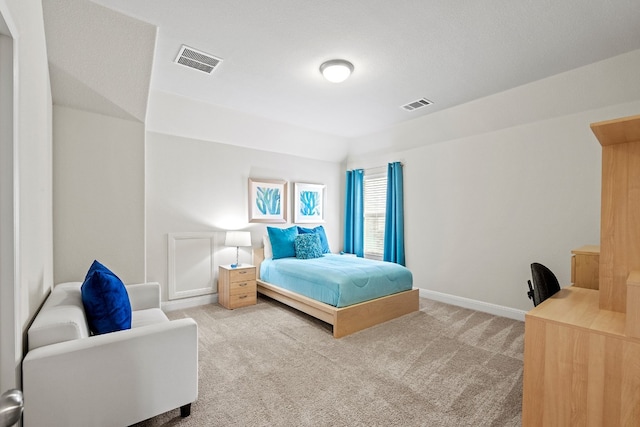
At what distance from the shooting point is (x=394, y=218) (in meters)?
4.86

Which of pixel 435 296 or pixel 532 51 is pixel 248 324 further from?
pixel 532 51

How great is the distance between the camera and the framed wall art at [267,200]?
4.60 meters

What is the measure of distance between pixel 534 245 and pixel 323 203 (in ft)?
10.8

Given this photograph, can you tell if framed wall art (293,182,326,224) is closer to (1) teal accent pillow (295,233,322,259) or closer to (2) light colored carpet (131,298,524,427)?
(1) teal accent pillow (295,233,322,259)

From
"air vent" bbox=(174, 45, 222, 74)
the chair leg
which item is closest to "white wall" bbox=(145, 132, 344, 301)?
"air vent" bbox=(174, 45, 222, 74)

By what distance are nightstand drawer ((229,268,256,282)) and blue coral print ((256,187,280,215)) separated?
3.44 feet

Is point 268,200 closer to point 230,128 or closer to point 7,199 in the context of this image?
point 230,128

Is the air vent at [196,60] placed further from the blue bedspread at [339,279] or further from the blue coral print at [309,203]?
the blue coral print at [309,203]

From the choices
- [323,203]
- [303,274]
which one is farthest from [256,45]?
[323,203]

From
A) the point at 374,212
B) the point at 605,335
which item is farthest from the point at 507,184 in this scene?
the point at 605,335

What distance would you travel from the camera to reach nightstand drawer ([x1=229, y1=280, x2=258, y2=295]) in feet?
12.8

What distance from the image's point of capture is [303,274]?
358cm

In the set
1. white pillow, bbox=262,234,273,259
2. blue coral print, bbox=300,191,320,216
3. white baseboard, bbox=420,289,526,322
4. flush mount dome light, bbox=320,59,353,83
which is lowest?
white baseboard, bbox=420,289,526,322

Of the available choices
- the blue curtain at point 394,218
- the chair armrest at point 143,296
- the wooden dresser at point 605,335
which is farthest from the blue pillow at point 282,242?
the wooden dresser at point 605,335
